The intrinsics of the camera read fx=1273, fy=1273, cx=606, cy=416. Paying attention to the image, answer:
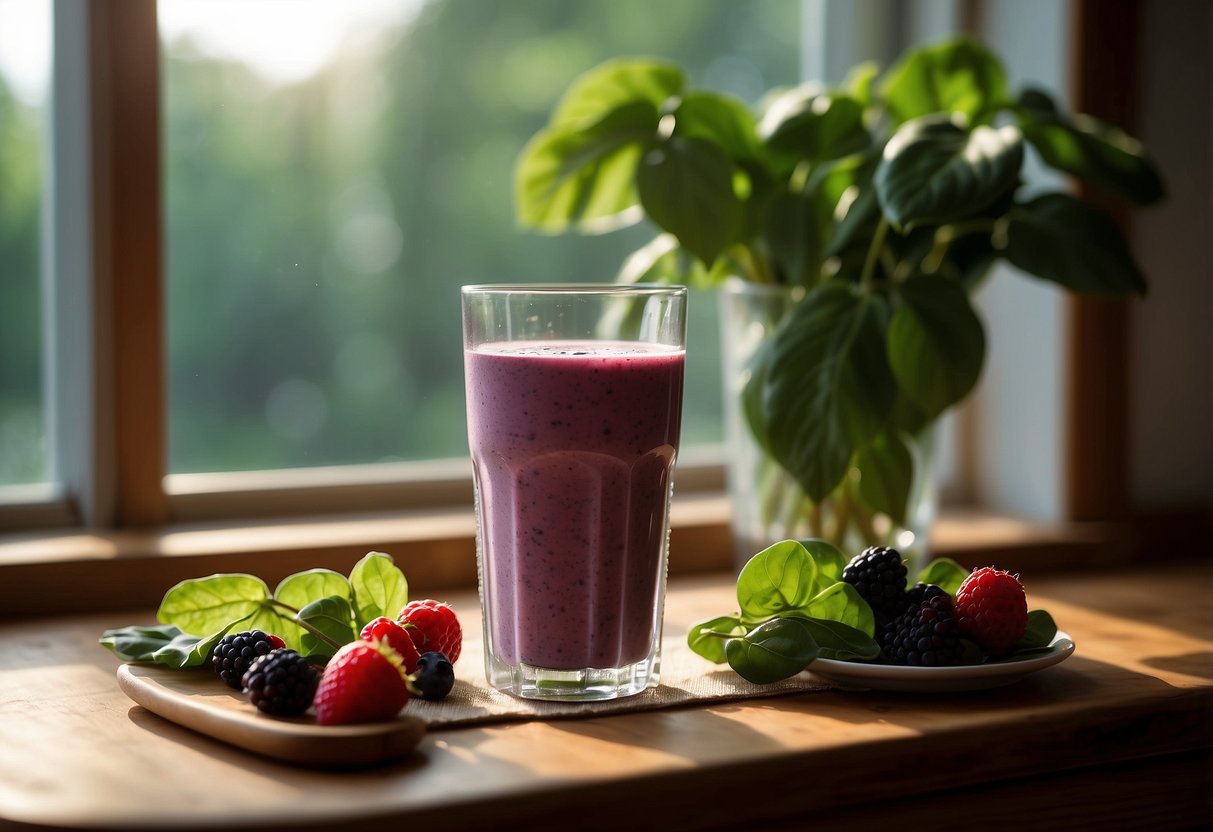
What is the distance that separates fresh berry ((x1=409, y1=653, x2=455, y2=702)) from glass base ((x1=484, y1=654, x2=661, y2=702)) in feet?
0.17

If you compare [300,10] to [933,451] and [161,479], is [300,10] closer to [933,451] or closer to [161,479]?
[161,479]

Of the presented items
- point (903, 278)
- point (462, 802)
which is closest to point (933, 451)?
point (903, 278)

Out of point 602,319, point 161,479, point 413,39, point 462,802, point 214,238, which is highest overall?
point 413,39

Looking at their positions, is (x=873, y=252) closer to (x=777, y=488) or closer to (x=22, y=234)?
(x=777, y=488)

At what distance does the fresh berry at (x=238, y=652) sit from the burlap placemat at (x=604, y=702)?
0.11 m

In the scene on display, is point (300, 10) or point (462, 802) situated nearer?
point (462, 802)

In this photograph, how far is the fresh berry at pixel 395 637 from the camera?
2.88ft

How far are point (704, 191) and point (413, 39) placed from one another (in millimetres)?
538

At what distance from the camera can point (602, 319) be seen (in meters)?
0.93

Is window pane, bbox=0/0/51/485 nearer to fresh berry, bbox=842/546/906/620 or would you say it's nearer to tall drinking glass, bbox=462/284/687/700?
tall drinking glass, bbox=462/284/687/700

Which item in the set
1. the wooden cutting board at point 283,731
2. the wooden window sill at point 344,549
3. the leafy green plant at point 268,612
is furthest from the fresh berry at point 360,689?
the wooden window sill at point 344,549

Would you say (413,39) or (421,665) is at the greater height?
(413,39)

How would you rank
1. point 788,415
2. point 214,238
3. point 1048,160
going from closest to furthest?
point 788,415 < point 1048,160 < point 214,238

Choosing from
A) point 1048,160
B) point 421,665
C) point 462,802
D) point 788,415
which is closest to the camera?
point 462,802
